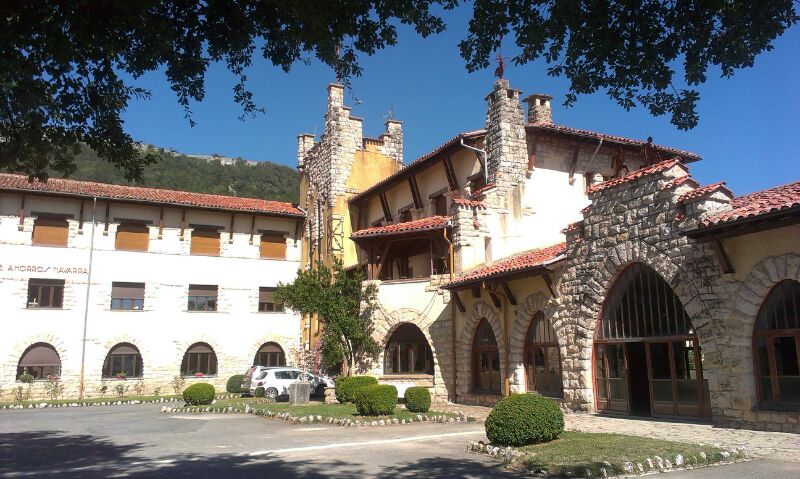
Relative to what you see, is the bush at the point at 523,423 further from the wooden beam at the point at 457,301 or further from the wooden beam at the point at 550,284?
the wooden beam at the point at 457,301

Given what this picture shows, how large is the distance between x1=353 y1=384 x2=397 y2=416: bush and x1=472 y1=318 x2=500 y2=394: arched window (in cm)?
424

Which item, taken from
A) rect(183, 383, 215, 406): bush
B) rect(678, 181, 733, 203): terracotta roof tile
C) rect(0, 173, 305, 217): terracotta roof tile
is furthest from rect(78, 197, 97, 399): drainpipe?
rect(678, 181, 733, 203): terracotta roof tile

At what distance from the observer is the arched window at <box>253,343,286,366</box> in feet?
115

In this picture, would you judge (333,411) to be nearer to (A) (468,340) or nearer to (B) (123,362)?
(A) (468,340)

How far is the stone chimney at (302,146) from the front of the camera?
38.3 m

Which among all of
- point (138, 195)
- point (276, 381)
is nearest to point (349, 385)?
point (276, 381)

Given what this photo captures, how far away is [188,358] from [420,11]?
30.2 m

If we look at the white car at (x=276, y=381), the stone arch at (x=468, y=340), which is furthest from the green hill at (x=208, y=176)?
the stone arch at (x=468, y=340)

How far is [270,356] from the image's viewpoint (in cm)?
3544

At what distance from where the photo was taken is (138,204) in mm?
33000

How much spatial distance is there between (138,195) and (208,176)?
4215 cm

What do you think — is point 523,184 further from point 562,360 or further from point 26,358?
point 26,358

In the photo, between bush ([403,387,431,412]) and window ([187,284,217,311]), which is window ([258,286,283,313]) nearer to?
window ([187,284,217,311])

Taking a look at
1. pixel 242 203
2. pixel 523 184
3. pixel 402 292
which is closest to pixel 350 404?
pixel 402 292
